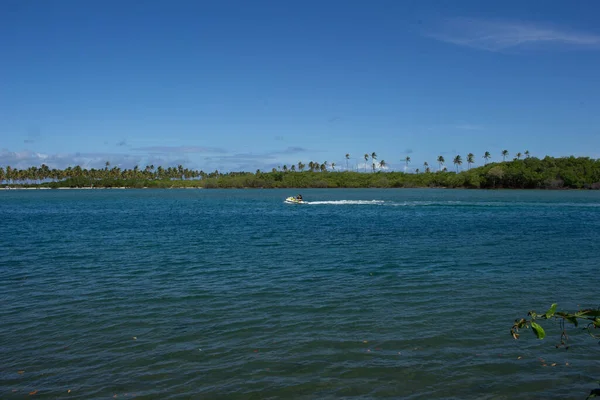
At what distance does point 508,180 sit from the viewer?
594 feet

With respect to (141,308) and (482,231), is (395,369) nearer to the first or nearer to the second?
(141,308)

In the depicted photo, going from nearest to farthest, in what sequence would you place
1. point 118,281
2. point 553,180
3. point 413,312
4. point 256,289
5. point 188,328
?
point 188,328 < point 413,312 < point 256,289 < point 118,281 < point 553,180

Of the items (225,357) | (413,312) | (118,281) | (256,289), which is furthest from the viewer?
(118,281)

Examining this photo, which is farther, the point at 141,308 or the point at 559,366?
the point at 141,308

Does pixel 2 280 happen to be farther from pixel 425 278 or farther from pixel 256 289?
pixel 425 278

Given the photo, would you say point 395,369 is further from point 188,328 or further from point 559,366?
point 188,328

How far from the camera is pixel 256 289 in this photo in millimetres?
16516

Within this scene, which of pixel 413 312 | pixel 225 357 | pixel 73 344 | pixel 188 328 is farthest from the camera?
pixel 413 312

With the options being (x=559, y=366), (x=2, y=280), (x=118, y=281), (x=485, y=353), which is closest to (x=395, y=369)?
(x=485, y=353)

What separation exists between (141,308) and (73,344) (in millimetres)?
3033

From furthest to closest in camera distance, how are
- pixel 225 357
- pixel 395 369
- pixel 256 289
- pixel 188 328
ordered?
pixel 256 289, pixel 188 328, pixel 225 357, pixel 395 369

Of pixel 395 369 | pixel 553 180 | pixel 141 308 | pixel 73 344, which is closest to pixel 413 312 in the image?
pixel 395 369

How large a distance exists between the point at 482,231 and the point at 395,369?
101 feet

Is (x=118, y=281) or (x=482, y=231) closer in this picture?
(x=118, y=281)
